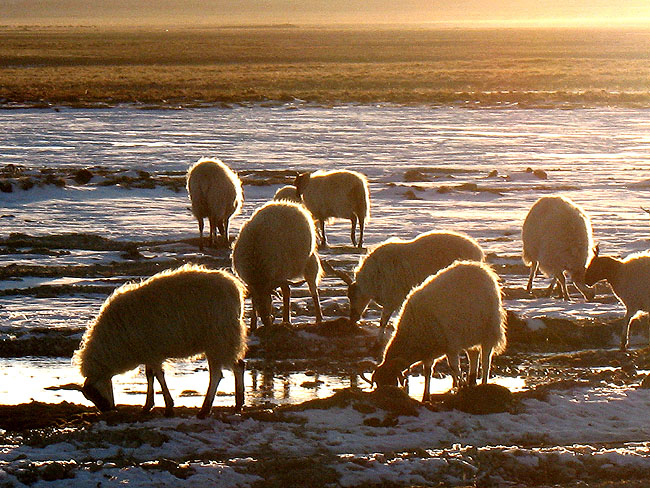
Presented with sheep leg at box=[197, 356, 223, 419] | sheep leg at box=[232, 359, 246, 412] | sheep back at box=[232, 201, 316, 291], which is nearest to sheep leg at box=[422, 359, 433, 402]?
sheep leg at box=[232, 359, 246, 412]

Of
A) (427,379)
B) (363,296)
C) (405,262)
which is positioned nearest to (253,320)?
(363,296)

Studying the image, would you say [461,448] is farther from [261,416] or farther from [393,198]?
[393,198]

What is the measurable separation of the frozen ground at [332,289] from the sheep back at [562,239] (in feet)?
1.68

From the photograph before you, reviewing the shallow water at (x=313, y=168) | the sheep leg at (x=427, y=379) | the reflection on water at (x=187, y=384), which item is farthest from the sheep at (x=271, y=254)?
the sheep leg at (x=427, y=379)

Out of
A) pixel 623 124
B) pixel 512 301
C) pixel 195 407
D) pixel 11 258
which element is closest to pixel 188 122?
pixel 623 124

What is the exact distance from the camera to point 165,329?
817 centimetres

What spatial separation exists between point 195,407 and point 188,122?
30.6 meters

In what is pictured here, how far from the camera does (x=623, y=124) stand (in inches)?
1478

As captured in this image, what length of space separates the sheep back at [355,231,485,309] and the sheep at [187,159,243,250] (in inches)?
240

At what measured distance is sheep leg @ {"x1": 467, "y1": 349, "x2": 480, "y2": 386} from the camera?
877cm

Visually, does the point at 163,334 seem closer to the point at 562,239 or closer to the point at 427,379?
the point at 427,379

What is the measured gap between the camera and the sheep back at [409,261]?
1032cm

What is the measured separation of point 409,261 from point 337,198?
6968 millimetres

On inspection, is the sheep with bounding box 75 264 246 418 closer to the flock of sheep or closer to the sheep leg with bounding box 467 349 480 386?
the flock of sheep
